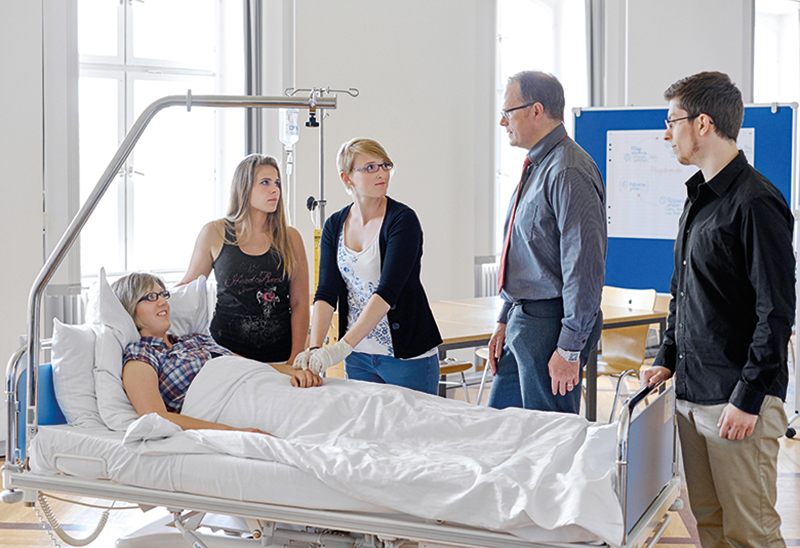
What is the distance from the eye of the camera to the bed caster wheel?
1.79 m

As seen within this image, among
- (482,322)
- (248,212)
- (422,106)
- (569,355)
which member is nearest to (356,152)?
(248,212)

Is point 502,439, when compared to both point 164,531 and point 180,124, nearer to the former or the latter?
point 164,531

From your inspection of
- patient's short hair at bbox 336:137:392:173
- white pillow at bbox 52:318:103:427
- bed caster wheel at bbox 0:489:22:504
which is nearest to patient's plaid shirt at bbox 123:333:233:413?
white pillow at bbox 52:318:103:427

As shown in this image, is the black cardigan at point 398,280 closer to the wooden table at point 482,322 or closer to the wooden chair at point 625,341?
the wooden table at point 482,322

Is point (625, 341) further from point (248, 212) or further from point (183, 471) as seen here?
point (183, 471)

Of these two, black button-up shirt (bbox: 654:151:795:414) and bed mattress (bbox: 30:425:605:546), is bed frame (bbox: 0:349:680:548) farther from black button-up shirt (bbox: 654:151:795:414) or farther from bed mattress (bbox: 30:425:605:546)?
black button-up shirt (bbox: 654:151:795:414)

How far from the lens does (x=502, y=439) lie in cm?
184

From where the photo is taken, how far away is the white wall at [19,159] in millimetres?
3479

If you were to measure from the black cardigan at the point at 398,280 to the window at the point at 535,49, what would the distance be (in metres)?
3.30

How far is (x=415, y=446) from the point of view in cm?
185

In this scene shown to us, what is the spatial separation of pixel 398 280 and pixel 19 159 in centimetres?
233

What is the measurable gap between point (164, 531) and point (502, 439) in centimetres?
101

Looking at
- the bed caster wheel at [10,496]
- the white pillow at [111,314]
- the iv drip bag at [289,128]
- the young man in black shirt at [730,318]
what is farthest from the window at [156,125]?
the young man in black shirt at [730,318]

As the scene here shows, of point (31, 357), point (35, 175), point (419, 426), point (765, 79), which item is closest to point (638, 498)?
point (419, 426)
